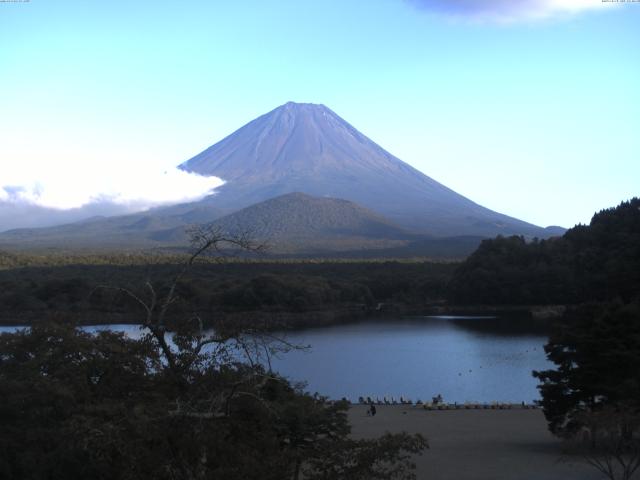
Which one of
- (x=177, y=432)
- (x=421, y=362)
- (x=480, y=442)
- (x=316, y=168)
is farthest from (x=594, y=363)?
(x=316, y=168)

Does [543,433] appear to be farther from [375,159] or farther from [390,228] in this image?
[375,159]

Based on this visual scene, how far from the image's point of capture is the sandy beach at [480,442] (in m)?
9.47

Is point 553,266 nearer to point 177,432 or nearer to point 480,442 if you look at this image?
point 480,442

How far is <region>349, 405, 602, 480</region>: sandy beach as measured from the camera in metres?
9.47

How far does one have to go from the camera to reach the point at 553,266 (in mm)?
37156

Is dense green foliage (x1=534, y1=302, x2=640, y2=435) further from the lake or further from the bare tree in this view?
the lake

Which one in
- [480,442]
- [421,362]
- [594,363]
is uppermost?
[594,363]

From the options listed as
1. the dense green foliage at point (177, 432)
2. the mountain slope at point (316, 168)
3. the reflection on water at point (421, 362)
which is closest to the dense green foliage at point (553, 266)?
the reflection on water at point (421, 362)

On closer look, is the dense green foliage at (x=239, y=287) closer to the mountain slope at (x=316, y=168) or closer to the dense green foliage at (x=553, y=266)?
the dense green foliage at (x=553, y=266)

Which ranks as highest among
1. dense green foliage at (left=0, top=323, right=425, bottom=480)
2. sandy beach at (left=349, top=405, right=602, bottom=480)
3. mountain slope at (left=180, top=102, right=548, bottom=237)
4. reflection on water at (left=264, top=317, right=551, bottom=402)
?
mountain slope at (left=180, top=102, right=548, bottom=237)

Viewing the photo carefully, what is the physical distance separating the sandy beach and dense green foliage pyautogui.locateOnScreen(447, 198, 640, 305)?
20.2m

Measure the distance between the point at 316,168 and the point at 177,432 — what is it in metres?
92.6

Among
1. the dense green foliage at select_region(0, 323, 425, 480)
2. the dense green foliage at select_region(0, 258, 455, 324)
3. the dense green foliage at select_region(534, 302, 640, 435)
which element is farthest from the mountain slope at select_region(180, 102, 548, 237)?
the dense green foliage at select_region(0, 323, 425, 480)

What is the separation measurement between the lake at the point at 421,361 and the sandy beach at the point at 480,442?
229 centimetres
